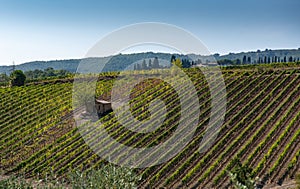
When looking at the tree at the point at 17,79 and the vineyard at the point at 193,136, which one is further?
the tree at the point at 17,79

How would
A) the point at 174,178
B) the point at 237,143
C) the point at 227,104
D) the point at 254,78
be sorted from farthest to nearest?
the point at 254,78
the point at 227,104
the point at 237,143
the point at 174,178

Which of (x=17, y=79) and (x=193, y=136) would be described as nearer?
(x=193, y=136)

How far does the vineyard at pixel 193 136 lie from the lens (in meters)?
17.5

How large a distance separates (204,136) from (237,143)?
2229 millimetres

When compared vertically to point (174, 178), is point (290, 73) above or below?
above

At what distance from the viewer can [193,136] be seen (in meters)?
21.8

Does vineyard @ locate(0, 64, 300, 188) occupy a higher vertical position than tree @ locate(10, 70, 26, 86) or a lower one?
lower

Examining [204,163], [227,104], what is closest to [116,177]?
[204,163]

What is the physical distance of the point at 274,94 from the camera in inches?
1103

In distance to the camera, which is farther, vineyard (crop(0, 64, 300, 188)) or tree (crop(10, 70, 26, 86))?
tree (crop(10, 70, 26, 86))

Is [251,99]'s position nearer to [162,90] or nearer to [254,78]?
[254,78]

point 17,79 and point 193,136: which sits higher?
point 17,79

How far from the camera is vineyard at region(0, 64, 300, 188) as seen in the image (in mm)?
17536

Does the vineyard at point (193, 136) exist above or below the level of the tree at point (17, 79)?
below
